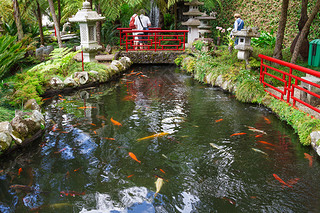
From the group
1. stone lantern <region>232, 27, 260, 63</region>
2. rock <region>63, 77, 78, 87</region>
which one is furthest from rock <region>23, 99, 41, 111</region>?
stone lantern <region>232, 27, 260, 63</region>

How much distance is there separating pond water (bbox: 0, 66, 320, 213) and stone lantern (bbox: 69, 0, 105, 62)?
4475mm

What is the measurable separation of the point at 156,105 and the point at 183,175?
396cm

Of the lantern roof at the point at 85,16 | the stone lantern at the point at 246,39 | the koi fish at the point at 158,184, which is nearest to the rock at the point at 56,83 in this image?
the lantern roof at the point at 85,16

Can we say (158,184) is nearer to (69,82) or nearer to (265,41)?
(69,82)

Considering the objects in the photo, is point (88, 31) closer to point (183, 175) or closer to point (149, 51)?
point (149, 51)

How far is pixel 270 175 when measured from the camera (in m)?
5.07

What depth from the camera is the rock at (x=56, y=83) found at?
1014 centimetres

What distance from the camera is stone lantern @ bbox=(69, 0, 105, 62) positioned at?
40.2 feet

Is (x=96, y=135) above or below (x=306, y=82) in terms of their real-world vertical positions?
below

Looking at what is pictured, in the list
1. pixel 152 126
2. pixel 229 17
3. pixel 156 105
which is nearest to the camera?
pixel 152 126

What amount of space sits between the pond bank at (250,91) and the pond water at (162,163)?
0.74 feet

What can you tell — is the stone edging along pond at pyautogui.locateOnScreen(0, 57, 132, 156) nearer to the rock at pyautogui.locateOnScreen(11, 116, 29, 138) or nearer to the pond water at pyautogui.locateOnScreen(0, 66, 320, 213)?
the rock at pyautogui.locateOnScreen(11, 116, 29, 138)

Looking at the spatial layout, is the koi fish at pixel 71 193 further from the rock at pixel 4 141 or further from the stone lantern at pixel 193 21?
the stone lantern at pixel 193 21

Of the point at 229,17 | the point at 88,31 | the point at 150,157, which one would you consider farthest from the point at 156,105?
the point at 229,17
